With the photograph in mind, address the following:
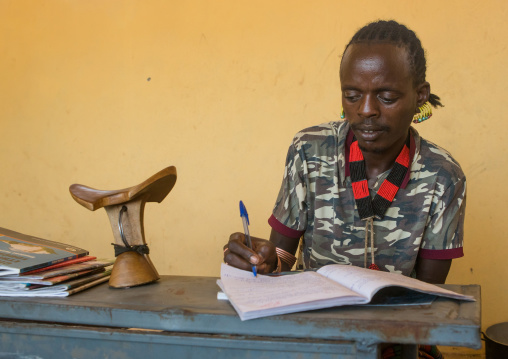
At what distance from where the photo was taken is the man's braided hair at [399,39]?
150 centimetres

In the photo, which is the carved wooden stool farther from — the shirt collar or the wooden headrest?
the shirt collar

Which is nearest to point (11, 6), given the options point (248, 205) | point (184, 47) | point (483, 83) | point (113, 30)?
point (113, 30)

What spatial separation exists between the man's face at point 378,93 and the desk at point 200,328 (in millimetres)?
497

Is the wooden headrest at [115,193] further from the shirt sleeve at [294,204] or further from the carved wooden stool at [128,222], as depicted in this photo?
the shirt sleeve at [294,204]

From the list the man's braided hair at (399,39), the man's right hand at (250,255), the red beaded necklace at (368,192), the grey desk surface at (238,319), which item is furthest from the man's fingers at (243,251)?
the man's braided hair at (399,39)

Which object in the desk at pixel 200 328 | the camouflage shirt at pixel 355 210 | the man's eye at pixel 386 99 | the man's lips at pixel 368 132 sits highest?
the man's eye at pixel 386 99

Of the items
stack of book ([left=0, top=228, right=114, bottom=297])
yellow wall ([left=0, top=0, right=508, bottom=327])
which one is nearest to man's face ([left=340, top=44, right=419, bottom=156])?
stack of book ([left=0, top=228, right=114, bottom=297])

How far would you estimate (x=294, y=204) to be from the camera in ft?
5.56

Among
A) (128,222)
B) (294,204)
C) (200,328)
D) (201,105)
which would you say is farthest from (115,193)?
(201,105)

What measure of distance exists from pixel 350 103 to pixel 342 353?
775mm

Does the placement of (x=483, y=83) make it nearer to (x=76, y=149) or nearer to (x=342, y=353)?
(x=342, y=353)

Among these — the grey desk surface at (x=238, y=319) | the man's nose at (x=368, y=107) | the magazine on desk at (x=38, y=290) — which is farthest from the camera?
the man's nose at (x=368, y=107)

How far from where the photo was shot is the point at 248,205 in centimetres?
275

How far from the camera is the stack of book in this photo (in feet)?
3.79
